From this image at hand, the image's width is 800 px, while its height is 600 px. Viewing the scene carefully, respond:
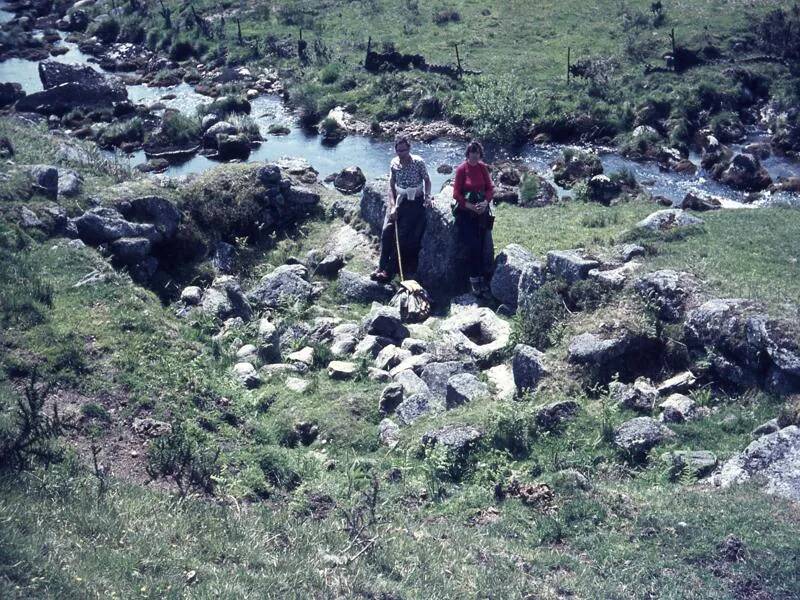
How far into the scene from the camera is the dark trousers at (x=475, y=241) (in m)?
15.8

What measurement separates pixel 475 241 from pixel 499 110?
16.7 metres

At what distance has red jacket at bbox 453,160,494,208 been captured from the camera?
51.4 feet

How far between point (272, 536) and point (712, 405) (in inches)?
236

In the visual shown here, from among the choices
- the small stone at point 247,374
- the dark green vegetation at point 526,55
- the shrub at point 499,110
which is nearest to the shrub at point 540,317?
the small stone at point 247,374

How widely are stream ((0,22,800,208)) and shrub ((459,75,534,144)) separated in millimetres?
659

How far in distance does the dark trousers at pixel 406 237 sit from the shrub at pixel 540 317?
11.5 ft

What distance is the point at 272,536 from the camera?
7855 mm

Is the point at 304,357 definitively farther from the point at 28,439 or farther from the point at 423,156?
the point at 423,156

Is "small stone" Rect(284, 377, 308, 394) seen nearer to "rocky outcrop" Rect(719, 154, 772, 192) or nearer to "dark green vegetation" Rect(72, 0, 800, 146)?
"rocky outcrop" Rect(719, 154, 772, 192)

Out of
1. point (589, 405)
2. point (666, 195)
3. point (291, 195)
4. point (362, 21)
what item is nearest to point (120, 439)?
point (589, 405)

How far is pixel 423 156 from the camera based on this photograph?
30.5m

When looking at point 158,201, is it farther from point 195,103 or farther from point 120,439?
point 195,103

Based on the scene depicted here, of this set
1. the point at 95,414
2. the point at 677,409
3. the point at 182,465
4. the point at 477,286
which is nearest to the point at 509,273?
the point at 477,286

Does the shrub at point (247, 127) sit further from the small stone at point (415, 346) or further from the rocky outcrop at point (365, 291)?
the small stone at point (415, 346)
